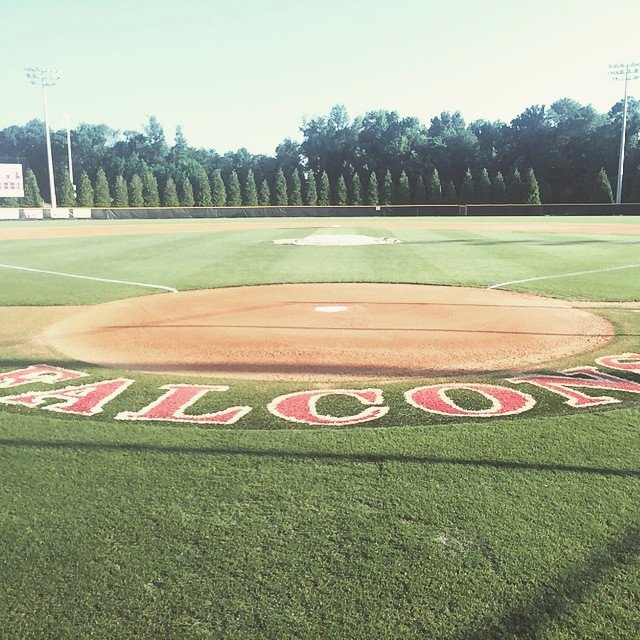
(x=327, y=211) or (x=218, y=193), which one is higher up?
(x=218, y=193)

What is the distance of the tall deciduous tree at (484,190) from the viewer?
74562 millimetres

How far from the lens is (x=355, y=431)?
471cm

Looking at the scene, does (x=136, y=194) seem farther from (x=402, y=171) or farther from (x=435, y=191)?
(x=435, y=191)

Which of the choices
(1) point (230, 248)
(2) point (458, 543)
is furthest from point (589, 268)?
(2) point (458, 543)

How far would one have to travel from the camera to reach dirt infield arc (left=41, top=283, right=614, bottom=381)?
7.04 meters

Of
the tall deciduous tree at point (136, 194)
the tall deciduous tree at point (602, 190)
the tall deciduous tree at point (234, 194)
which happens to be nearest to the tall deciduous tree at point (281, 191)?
the tall deciduous tree at point (234, 194)

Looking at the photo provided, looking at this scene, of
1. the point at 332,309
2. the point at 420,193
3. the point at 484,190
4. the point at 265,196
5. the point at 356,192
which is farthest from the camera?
the point at 265,196

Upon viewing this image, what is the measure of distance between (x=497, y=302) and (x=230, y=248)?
43.6ft

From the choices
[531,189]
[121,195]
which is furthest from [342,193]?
[121,195]

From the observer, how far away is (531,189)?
72062mm

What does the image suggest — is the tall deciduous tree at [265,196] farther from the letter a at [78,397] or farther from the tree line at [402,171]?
the letter a at [78,397]

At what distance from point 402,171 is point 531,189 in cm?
1570

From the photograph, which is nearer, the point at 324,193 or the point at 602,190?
the point at 602,190

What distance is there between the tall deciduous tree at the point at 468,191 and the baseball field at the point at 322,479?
2689 inches
